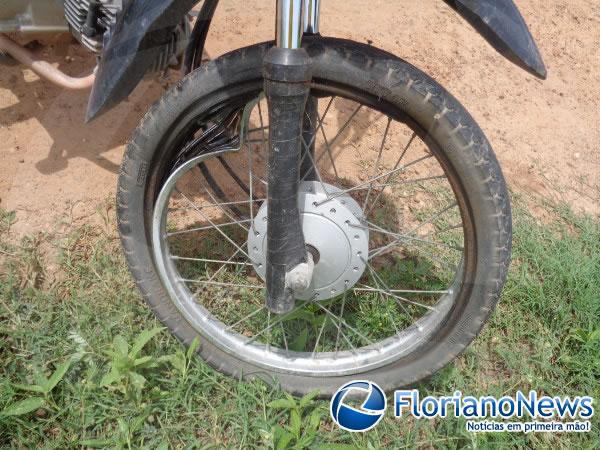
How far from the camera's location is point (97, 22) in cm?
179

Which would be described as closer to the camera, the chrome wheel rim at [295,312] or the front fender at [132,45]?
the front fender at [132,45]

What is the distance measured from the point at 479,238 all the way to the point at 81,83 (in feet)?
4.84

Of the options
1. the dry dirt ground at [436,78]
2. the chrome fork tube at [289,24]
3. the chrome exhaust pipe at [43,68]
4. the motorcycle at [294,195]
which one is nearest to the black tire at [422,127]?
the motorcycle at [294,195]

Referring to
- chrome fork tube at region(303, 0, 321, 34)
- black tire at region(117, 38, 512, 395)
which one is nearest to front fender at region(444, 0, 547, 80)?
black tire at region(117, 38, 512, 395)

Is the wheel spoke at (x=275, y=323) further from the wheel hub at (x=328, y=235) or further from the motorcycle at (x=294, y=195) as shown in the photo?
the wheel hub at (x=328, y=235)

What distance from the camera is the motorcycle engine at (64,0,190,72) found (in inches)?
68.7

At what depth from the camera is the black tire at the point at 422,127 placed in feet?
4.30

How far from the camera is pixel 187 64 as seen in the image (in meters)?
1.71

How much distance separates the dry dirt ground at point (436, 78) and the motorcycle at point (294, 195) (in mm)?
427

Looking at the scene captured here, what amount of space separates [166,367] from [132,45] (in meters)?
0.98

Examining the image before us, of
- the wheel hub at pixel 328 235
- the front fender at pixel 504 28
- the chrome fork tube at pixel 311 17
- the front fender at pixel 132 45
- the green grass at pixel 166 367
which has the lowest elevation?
the green grass at pixel 166 367

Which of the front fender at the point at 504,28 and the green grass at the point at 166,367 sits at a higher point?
the front fender at the point at 504,28

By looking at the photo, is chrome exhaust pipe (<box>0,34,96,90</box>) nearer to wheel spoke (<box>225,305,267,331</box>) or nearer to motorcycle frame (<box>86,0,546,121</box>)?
motorcycle frame (<box>86,0,546,121</box>)

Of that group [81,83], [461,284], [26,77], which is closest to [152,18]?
[81,83]
